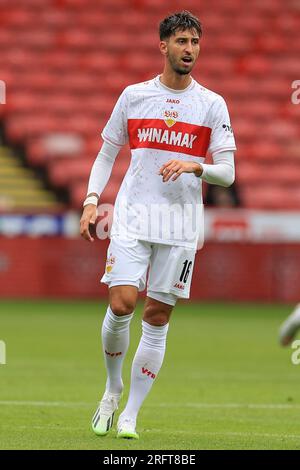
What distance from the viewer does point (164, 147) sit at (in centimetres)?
721

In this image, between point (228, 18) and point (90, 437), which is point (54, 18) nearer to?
point (228, 18)

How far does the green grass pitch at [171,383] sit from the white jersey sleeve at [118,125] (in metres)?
1.73

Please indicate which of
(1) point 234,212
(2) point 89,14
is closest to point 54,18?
(2) point 89,14

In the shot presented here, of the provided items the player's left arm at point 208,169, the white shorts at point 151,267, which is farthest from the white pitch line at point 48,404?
the player's left arm at point 208,169

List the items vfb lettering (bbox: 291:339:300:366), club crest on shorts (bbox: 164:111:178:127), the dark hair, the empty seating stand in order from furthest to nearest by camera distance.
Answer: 1. the empty seating stand
2. vfb lettering (bbox: 291:339:300:366)
3. club crest on shorts (bbox: 164:111:178:127)
4. the dark hair

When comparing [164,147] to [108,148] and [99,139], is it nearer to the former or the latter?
[108,148]

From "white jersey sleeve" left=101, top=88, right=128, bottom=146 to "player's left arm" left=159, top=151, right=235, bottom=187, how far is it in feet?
1.61

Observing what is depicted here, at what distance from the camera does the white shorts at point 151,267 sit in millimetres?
7094

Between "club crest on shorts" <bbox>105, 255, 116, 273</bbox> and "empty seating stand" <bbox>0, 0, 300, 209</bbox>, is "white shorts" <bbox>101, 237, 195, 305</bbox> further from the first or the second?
"empty seating stand" <bbox>0, 0, 300, 209</bbox>

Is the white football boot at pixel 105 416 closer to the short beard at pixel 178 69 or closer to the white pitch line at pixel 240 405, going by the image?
the white pitch line at pixel 240 405

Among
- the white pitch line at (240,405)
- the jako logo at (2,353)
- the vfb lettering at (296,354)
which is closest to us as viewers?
the white pitch line at (240,405)

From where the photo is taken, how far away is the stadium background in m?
19.2

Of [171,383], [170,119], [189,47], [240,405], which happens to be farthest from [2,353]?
[189,47]

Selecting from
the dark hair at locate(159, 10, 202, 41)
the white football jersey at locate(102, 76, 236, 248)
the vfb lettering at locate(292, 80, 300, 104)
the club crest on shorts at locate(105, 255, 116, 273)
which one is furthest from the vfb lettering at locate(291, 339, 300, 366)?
the vfb lettering at locate(292, 80, 300, 104)
